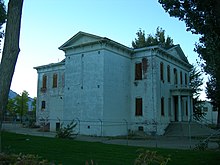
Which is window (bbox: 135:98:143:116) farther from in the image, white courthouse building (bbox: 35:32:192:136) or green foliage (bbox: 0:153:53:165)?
green foliage (bbox: 0:153:53:165)

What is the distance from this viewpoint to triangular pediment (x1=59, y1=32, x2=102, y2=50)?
28672mm

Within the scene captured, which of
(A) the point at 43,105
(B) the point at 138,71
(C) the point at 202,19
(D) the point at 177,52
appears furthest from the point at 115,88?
(C) the point at 202,19

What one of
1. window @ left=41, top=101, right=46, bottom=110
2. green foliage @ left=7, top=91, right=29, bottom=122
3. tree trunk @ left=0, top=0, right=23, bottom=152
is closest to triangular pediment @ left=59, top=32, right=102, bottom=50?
window @ left=41, top=101, right=46, bottom=110

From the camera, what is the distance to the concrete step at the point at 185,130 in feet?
94.9

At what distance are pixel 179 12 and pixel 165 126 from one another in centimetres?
2042

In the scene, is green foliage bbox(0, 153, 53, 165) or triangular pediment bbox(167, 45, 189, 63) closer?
green foliage bbox(0, 153, 53, 165)

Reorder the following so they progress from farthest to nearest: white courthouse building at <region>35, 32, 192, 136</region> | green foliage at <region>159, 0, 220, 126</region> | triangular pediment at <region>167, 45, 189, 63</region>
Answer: triangular pediment at <region>167, 45, 189, 63</region> < white courthouse building at <region>35, 32, 192, 136</region> < green foliage at <region>159, 0, 220, 126</region>

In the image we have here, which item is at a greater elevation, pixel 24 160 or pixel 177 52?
pixel 177 52

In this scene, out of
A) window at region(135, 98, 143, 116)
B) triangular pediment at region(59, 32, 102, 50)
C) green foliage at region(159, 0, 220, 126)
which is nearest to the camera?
green foliage at region(159, 0, 220, 126)

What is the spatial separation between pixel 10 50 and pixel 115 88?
23.6 metres

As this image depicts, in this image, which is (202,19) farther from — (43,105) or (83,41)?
(43,105)

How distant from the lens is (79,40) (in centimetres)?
3027

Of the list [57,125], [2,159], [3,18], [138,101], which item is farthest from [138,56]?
[2,159]

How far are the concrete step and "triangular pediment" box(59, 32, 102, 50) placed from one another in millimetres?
13022
